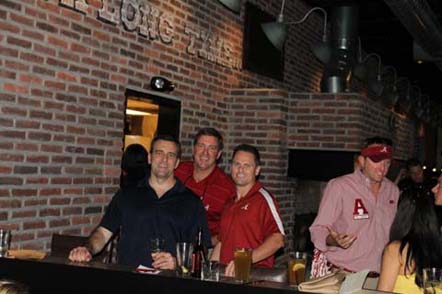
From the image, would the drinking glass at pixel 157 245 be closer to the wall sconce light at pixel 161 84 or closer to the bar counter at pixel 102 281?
the bar counter at pixel 102 281

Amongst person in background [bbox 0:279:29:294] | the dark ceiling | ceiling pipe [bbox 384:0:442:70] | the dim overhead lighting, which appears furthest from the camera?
the dark ceiling

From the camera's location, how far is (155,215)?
3354 millimetres

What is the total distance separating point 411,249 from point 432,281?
0.40 m

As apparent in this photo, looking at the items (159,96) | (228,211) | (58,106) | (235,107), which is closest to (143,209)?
(228,211)

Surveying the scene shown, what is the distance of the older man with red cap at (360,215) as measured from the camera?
3.99m

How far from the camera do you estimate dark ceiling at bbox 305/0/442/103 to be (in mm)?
8656

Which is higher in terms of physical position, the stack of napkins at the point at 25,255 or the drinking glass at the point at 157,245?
the drinking glass at the point at 157,245

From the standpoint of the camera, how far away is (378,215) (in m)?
4.08

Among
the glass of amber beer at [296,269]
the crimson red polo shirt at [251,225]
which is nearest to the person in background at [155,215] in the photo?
the crimson red polo shirt at [251,225]

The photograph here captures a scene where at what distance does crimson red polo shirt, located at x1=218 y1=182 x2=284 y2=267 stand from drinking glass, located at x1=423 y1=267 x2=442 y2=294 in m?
1.36

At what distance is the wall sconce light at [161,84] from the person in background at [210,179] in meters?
1.43

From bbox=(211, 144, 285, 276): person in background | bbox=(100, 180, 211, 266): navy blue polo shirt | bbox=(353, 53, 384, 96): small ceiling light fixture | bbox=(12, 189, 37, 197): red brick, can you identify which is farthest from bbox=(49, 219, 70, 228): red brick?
bbox=(353, 53, 384, 96): small ceiling light fixture

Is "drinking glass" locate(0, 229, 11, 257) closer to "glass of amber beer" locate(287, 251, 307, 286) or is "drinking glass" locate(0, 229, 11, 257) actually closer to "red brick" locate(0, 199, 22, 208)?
"red brick" locate(0, 199, 22, 208)

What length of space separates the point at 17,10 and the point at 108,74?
1.06 m
